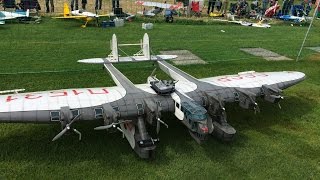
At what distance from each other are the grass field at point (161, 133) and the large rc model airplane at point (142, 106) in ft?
4.41

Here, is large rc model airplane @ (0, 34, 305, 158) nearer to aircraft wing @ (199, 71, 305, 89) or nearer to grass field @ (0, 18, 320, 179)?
aircraft wing @ (199, 71, 305, 89)

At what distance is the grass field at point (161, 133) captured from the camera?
18.8m

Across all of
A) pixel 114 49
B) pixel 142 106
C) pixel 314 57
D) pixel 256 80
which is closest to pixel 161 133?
pixel 142 106

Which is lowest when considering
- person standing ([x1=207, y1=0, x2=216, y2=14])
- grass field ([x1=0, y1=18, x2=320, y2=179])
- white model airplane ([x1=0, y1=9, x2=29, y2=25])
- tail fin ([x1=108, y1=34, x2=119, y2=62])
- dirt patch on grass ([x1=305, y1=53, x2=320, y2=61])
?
grass field ([x1=0, y1=18, x2=320, y2=179])

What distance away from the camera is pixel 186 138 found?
22047mm

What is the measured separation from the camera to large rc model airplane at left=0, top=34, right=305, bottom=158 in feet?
60.3

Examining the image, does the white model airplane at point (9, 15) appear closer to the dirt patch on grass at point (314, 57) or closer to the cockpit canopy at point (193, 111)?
the cockpit canopy at point (193, 111)

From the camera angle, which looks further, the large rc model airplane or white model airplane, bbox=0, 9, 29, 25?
white model airplane, bbox=0, 9, 29, 25

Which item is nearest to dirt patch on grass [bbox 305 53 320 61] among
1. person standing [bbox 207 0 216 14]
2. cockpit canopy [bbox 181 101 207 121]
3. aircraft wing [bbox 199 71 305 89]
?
aircraft wing [bbox 199 71 305 89]

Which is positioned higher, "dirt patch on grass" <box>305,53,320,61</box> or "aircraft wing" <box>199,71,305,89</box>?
"dirt patch on grass" <box>305,53,320,61</box>

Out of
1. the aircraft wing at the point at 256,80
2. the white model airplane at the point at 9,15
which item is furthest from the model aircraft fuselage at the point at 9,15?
the aircraft wing at the point at 256,80

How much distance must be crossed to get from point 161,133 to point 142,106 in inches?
123

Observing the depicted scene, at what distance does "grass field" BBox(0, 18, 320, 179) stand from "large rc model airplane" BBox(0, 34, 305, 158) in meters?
1.34

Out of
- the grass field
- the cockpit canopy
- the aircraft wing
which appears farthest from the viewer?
the aircraft wing
